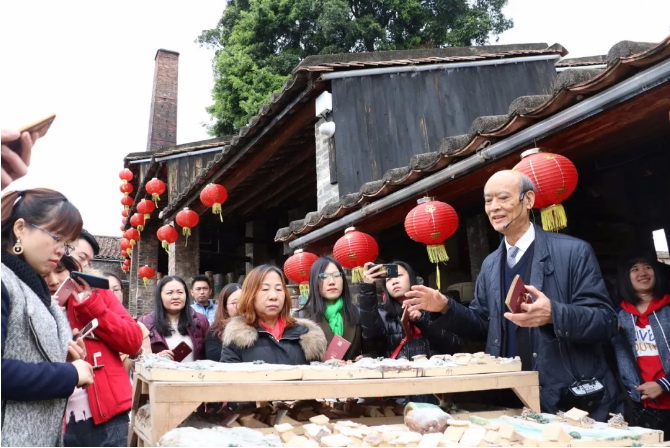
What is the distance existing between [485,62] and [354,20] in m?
11.2

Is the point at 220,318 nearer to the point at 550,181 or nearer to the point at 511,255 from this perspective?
the point at 511,255

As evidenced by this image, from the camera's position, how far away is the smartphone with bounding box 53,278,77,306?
7.38ft

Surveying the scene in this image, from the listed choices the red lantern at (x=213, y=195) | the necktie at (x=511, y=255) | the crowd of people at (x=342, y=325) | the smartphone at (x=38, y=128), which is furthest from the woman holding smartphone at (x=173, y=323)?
the red lantern at (x=213, y=195)

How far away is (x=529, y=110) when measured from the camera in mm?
3072

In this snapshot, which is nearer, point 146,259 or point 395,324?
point 395,324

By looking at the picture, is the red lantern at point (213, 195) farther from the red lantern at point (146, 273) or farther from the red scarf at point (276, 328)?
the red scarf at point (276, 328)

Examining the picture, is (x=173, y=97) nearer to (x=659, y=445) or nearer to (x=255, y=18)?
(x=255, y=18)

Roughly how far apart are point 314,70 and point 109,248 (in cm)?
1961

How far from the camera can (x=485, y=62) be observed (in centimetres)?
774

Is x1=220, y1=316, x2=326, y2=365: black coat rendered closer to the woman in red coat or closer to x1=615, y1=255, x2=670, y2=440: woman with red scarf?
the woman in red coat

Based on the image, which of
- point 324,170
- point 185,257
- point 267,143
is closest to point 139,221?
point 185,257

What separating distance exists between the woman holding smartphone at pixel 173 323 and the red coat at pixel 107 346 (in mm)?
1106

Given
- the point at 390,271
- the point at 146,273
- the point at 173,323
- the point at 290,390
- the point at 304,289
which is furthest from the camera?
the point at 146,273

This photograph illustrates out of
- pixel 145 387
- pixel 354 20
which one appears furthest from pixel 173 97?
pixel 145 387
